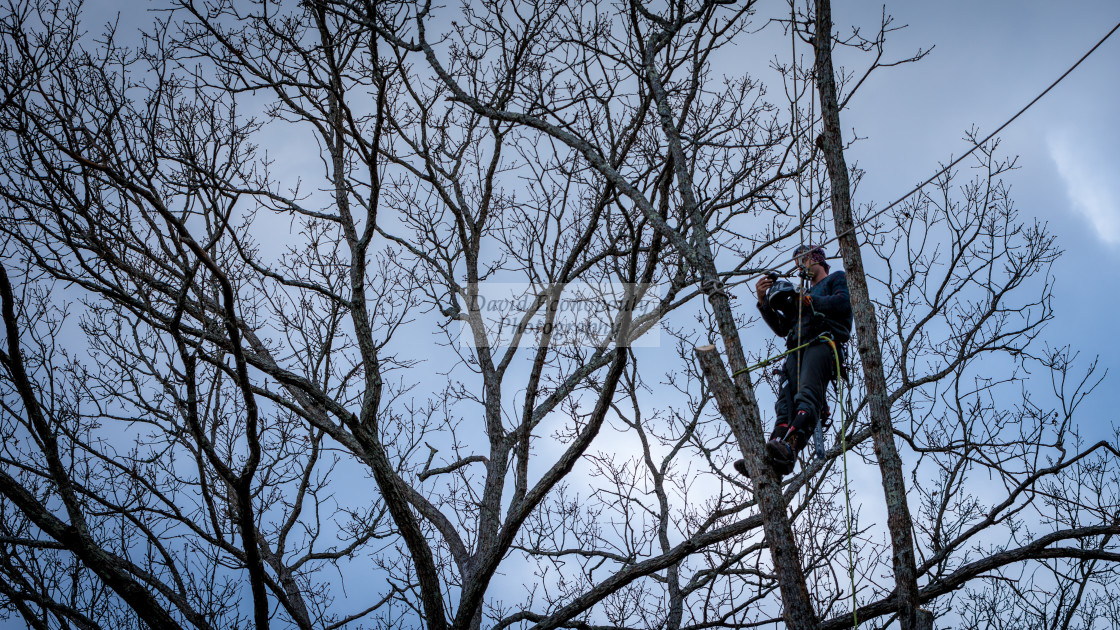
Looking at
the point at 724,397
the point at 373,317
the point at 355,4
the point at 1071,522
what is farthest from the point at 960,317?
the point at 355,4

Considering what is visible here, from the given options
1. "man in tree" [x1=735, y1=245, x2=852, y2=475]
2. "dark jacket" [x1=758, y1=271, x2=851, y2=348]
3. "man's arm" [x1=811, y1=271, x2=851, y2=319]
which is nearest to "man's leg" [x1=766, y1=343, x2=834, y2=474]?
"man in tree" [x1=735, y1=245, x2=852, y2=475]

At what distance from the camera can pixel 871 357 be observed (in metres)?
4.25

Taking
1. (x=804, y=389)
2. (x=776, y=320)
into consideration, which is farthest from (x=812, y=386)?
(x=776, y=320)

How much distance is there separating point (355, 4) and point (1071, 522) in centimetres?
761

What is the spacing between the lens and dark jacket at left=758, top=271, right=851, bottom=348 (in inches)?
201

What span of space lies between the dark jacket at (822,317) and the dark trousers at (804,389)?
4.5 inches

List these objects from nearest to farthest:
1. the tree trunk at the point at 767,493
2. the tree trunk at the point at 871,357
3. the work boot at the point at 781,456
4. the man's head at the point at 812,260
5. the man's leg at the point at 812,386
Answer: the tree trunk at the point at 767,493 → the tree trunk at the point at 871,357 → the work boot at the point at 781,456 → the man's leg at the point at 812,386 → the man's head at the point at 812,260

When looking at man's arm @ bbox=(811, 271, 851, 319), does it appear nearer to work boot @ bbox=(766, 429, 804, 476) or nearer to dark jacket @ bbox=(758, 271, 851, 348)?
dark jacket @ bbox=(758, 271, 851, 348)

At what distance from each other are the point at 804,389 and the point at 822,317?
543 mm

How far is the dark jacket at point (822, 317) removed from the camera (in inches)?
201

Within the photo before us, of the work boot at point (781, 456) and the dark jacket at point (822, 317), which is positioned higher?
the dark jacket at point (822, 317)

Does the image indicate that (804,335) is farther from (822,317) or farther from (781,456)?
(781,456)

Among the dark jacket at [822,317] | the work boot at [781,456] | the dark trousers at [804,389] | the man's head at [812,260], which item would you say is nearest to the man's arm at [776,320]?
the dark jacket at [822,317]

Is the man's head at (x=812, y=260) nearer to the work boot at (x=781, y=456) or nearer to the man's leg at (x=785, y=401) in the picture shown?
the man's leg at (x=785, y=401)
